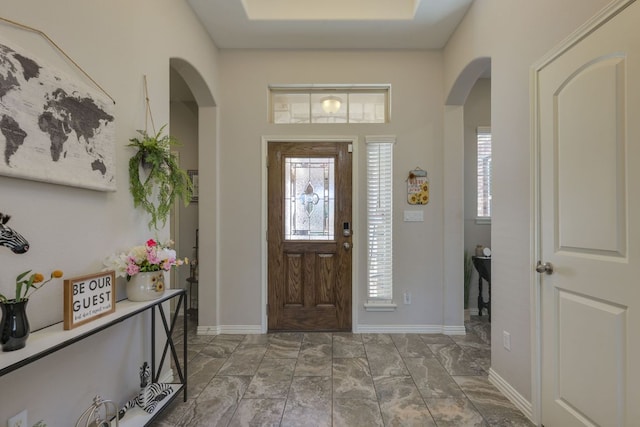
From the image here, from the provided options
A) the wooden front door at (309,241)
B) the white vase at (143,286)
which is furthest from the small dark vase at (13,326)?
the wooden front door at (309,241)

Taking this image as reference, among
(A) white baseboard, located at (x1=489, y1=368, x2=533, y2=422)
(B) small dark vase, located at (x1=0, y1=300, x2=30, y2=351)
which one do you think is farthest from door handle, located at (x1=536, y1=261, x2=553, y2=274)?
(B) small dark vase, located at (x1=0, y1=300, x2=30, y2=351)

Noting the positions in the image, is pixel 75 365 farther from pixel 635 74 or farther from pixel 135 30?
pixel 635 74

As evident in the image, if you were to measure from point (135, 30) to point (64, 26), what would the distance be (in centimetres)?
56

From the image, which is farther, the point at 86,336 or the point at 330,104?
the point at 330,104

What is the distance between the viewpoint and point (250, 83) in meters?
3.22

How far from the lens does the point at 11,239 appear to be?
1087 millimetres

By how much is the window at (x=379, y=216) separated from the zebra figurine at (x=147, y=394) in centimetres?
203

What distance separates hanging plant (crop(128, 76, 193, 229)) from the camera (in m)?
1.82

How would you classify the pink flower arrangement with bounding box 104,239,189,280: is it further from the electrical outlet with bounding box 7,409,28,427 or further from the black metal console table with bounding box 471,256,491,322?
the black metal console table with bounding box 471,256,491,322

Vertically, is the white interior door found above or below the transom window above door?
below

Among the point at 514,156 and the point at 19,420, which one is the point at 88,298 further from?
the point at 514,156

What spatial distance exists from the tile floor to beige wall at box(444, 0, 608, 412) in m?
0.36

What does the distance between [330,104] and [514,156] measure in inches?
75.8

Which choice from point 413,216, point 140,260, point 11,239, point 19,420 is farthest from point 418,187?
point 19,420
